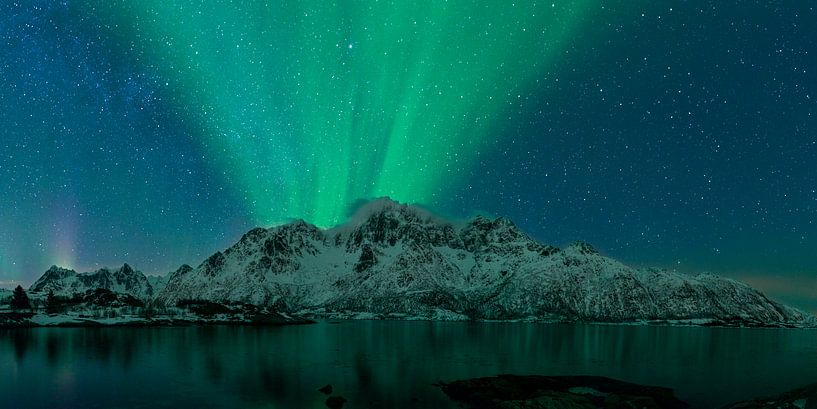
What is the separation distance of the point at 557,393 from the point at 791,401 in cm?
2245

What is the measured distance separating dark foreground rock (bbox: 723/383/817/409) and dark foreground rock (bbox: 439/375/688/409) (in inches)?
399

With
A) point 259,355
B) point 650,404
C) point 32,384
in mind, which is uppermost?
point 650,404

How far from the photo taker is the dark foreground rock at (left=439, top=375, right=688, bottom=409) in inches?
2100

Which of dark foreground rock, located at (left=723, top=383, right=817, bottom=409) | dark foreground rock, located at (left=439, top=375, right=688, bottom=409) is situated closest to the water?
dark foreground rock, located at (left=439, top=375, right=688, bottom=409)

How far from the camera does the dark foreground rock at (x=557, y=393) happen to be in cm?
5334

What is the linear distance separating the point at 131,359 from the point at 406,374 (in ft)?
209

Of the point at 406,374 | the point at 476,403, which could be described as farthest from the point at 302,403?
the point at 406,374

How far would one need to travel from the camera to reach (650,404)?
55.7m

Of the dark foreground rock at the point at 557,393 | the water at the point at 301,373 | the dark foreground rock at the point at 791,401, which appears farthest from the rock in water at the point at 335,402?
the dark foreground rock at the point at 791,401

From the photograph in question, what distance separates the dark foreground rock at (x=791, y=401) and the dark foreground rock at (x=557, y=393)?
10.1 metres

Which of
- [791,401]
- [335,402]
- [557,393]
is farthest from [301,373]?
[791,401]

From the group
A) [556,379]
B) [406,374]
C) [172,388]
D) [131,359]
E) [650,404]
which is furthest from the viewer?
[131,359]

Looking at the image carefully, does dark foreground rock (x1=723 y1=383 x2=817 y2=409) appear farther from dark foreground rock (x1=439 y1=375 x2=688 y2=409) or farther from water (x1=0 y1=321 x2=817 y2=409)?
water (x1=0 y1=321 x2=817 y2=409)

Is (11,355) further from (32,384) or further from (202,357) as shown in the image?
(32,384)
